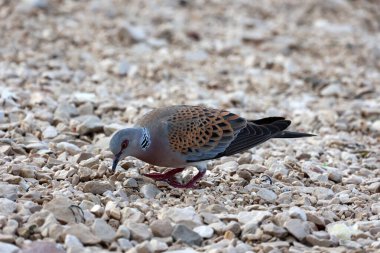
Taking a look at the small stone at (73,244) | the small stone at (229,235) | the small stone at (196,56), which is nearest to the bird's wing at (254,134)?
the small stone at (229,235)

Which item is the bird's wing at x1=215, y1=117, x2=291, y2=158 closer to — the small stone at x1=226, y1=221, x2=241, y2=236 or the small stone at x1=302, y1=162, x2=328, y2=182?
the small stone at x1=302, y1=162, x2=328, y2=182

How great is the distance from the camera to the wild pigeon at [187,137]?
20.8ft

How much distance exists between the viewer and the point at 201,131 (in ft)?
21.9

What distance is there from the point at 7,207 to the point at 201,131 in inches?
79.7

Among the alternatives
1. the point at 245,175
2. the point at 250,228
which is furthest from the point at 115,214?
the point at 245,175

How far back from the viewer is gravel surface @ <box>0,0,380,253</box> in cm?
521

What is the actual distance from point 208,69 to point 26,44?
2.76 metres

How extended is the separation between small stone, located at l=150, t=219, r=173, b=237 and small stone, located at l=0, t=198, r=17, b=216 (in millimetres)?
996

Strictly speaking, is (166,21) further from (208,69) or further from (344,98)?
(344,98)

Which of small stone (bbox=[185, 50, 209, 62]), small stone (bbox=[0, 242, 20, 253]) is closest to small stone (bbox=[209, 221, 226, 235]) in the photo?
small stone (bbox=[0, 242, 20, 253])

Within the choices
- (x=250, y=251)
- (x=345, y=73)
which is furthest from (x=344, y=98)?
(x=250, y=251)

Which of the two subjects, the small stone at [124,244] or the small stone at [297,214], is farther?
the small stone at [297,214]

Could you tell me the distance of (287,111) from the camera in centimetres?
993

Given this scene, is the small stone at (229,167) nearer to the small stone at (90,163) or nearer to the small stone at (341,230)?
the small stone at (90,163)
